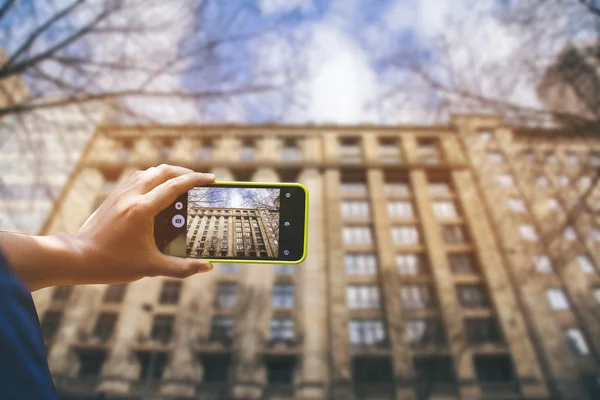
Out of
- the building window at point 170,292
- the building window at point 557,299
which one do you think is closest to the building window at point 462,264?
the building window at point 557,299

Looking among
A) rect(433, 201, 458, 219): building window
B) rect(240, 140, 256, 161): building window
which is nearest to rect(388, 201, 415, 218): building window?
rect(433, 201, 458, 219): building window

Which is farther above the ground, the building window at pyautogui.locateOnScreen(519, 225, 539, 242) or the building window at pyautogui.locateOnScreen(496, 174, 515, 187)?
the building window at pyautogui.locateOnScreen(496, 174, 515, 187)

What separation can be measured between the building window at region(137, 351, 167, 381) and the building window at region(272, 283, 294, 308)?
7497mm

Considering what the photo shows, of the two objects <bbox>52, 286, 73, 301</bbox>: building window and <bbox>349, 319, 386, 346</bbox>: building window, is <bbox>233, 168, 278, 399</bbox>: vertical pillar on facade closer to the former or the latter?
<bbox>349, 319, 386, 346</bbox>: building window

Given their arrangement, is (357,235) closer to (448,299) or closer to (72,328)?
(448,299)

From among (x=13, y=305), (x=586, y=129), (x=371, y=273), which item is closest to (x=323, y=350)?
(x=371, y=273)

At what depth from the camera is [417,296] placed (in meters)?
19.7

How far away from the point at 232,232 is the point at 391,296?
19.2m

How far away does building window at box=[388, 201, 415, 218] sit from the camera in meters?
24.5

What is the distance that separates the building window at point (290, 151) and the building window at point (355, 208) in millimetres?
5773

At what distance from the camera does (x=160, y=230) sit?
5.85 ft

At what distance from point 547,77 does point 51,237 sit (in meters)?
11.5

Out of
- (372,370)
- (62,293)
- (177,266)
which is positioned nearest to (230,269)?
(62,293)

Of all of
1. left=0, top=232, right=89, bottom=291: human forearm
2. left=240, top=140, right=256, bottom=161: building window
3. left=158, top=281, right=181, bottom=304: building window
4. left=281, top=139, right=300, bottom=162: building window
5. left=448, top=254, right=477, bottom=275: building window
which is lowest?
left=0, top=232, right=89, bottom=291: human forearm
